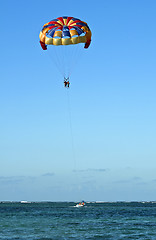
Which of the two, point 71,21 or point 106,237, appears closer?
point 106,237

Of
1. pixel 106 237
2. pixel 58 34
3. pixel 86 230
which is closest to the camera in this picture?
pixel 106 237

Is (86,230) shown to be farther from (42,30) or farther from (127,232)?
(42,30)

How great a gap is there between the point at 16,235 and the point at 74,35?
1004 inches

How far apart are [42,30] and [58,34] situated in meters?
3.24

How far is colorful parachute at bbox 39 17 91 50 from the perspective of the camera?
1877 inches

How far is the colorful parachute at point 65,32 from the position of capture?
47688 millimetres

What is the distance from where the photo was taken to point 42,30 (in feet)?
164

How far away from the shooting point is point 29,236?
4472 cm

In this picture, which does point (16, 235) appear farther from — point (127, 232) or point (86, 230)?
point (127, 232)

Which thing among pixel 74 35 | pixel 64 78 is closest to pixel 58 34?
pixel 74 35

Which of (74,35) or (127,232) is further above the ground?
(74,35)

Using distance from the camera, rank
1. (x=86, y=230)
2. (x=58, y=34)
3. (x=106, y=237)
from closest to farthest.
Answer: (x=106, y=237), (x=58, y=34), (x=86, y=230)

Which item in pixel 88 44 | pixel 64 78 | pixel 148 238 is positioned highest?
pixel 88 44

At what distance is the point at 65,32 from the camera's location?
155 ft
